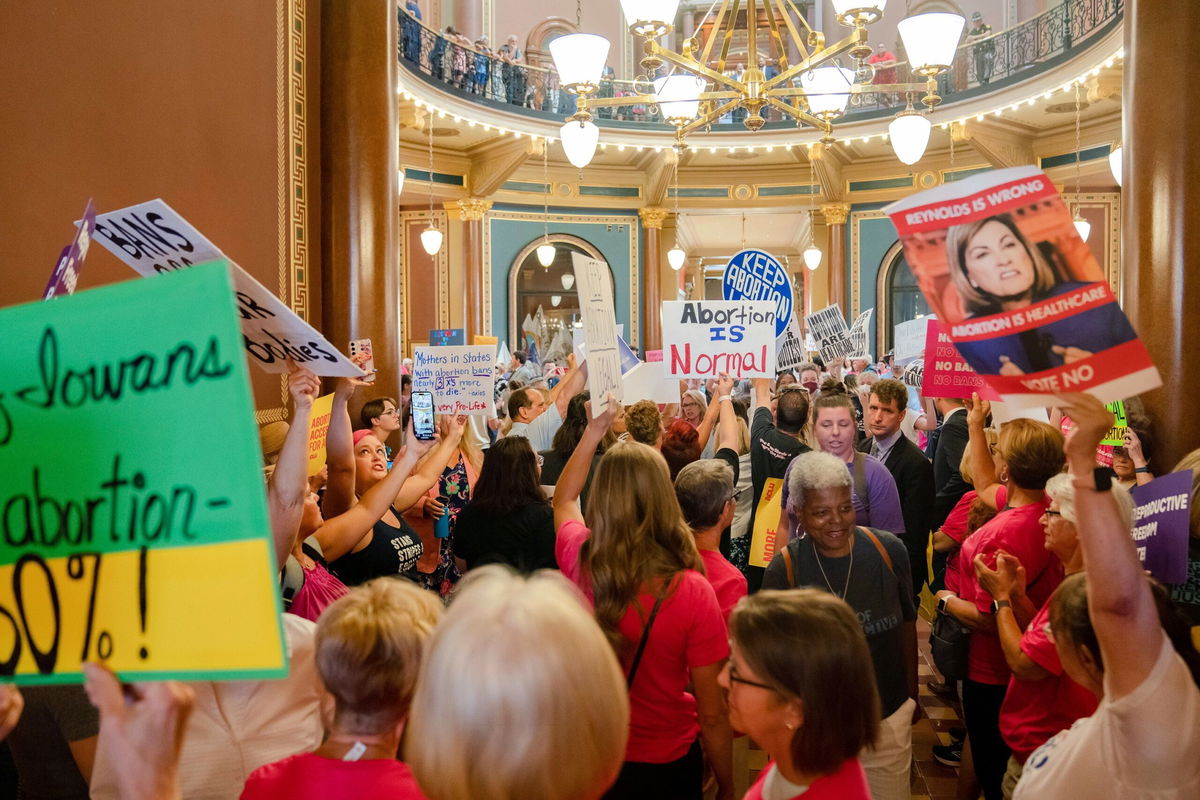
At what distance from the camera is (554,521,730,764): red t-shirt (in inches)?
98.4

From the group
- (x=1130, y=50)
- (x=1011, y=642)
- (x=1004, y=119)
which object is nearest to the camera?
(x=1011, y=642)

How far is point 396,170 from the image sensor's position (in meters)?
6.34

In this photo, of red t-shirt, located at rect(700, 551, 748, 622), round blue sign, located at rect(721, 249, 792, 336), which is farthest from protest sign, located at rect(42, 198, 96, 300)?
round blue sign, located at rect(721, 249, 792, 336)

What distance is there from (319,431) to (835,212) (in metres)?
15.6

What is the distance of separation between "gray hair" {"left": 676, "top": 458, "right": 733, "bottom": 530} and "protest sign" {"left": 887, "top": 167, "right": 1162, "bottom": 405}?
1.37 meters

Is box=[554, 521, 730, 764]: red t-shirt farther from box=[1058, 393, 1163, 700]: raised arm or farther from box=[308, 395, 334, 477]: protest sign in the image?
box=[308, 395, 334, 477]: protest sign

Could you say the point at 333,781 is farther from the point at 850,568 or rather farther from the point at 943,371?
the point at 943,371

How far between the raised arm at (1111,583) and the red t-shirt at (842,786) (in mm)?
480

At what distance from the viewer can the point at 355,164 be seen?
5.92 metres

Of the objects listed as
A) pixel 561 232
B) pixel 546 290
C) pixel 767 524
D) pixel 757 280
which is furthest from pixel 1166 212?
pixel 546 290

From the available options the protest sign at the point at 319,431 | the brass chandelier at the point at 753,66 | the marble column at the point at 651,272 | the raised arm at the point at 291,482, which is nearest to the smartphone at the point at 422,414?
the protest sign at the point at 319,431

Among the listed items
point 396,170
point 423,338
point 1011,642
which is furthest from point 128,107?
point 423,338

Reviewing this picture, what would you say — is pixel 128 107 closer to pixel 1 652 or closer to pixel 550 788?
pixel 1 652

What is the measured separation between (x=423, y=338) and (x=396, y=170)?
35.7 feet
